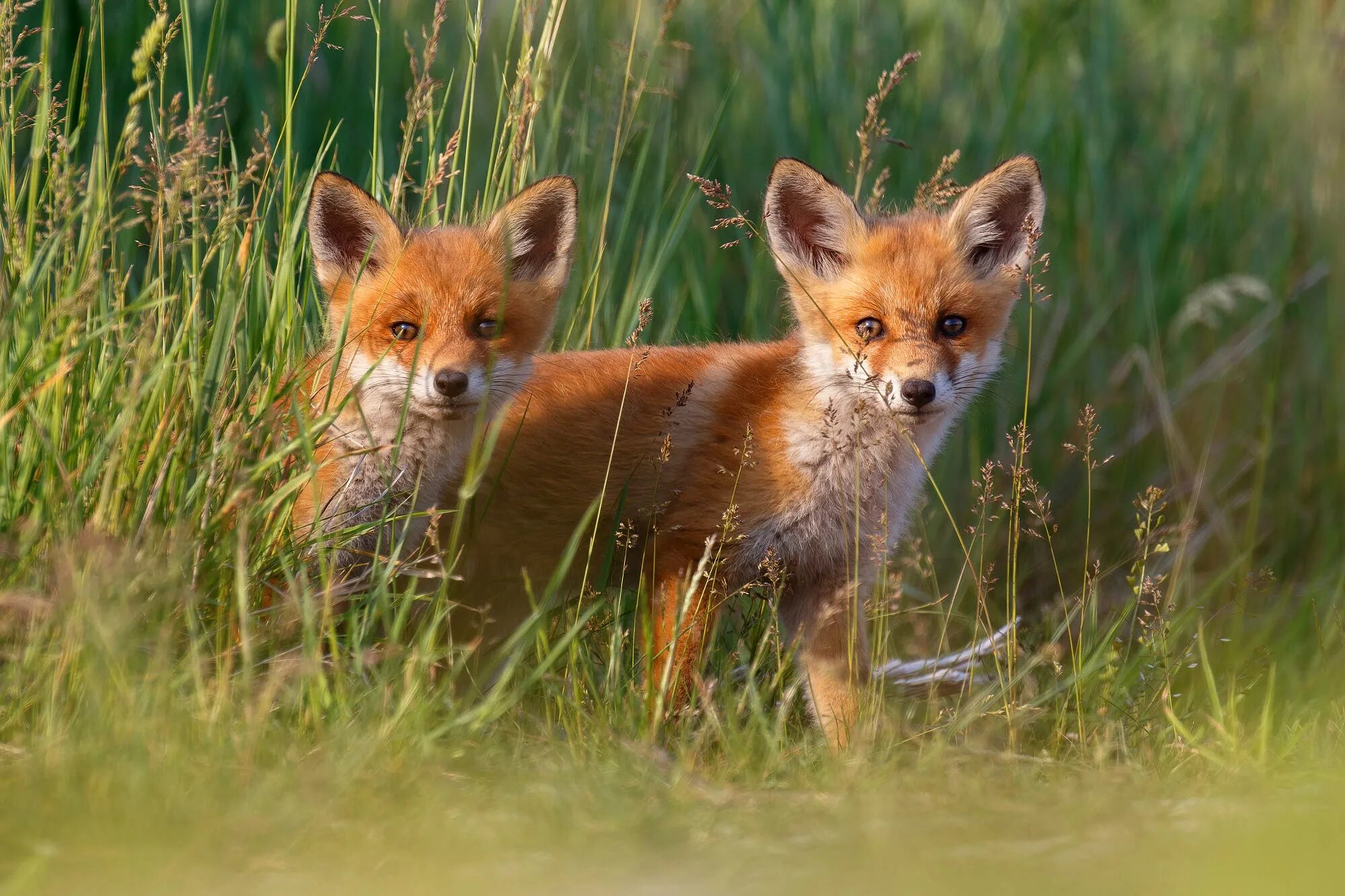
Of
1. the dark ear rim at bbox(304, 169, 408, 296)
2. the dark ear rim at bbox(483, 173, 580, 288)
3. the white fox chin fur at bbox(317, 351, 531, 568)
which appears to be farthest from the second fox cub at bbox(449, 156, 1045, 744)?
the dark ear rim at bbox(304, 169, 408, 296)

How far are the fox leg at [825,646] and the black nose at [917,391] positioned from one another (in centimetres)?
59

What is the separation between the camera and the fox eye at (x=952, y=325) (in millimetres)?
3670

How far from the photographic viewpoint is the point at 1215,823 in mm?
1973

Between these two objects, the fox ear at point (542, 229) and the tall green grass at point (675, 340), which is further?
the fox ear at point (542, 229)

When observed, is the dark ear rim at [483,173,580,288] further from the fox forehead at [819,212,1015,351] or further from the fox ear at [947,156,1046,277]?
the fox ear at [947,156,1046,277]

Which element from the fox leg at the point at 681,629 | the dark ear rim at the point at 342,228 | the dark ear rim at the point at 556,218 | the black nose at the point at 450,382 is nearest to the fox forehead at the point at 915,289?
the dark ear rim at the point at 556,218

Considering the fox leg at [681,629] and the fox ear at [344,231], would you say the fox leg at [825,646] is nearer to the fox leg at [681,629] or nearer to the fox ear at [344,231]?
the fox leg at [681,629]

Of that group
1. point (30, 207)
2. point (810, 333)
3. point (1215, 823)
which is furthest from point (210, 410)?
point (1215, 823)

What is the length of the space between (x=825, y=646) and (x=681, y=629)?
2.29ft

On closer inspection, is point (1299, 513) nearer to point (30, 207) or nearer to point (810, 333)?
point (810, 333)

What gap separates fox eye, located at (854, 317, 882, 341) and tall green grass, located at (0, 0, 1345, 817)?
571 millimetres

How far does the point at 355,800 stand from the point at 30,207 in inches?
69.0

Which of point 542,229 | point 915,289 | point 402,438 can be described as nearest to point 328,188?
point 542,229

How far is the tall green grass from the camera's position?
2512 millimetres
